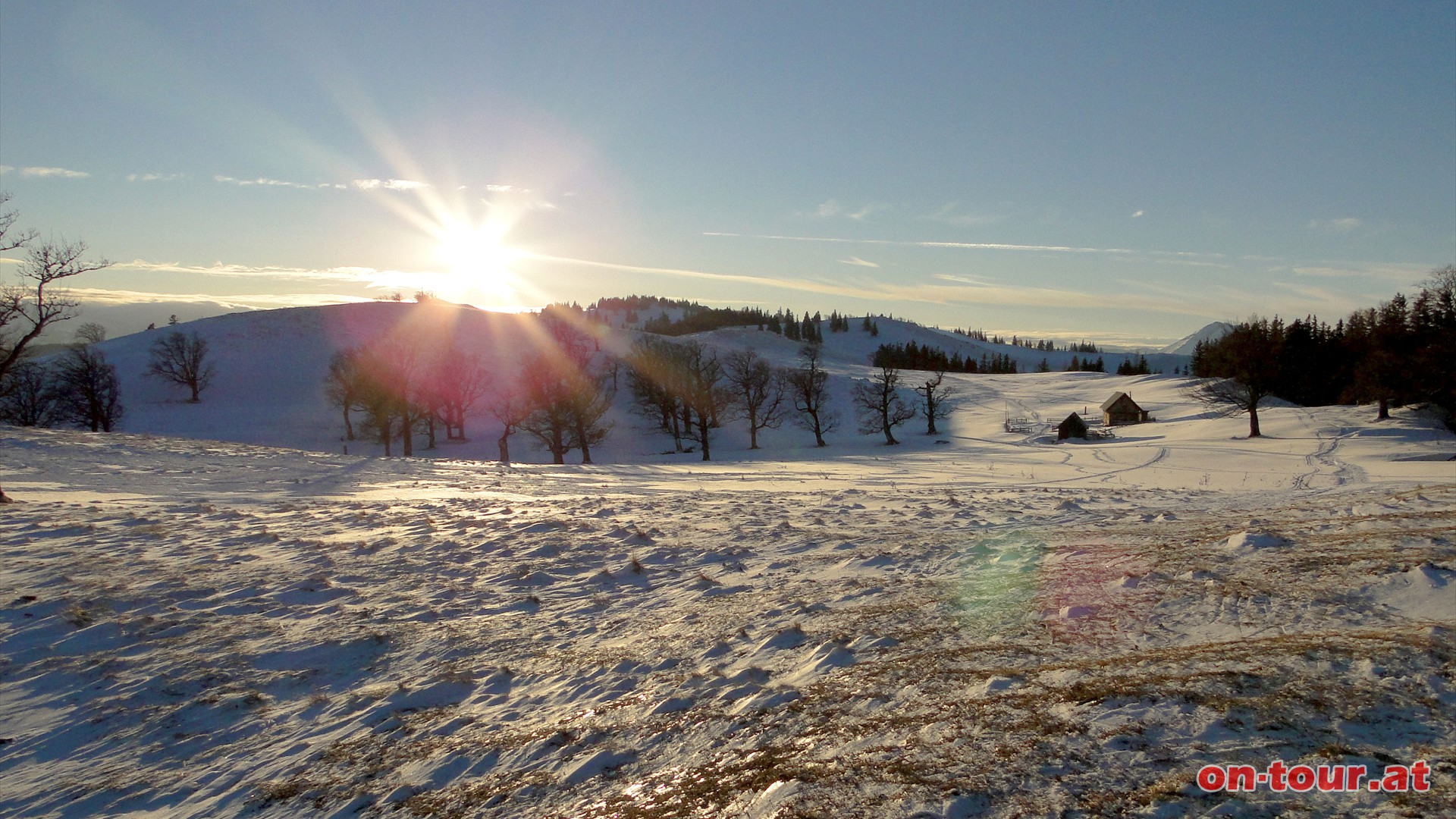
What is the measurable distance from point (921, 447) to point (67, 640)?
49.6 meters

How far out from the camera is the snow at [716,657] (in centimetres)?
368

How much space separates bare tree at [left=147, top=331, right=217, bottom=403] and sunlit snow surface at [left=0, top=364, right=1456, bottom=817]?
73387mm

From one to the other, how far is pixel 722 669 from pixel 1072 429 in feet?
176

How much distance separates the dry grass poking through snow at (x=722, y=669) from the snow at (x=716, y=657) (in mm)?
29

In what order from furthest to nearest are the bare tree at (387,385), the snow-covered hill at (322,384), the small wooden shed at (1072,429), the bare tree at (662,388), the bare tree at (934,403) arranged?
the bare tree at (934,403) → the snow-covered hill at (322,384) → the bare tree at (662,388) → the small wooden shed at (1072,429) → the bare tree at (387,385)

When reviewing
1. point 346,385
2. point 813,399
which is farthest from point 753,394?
point 346,385

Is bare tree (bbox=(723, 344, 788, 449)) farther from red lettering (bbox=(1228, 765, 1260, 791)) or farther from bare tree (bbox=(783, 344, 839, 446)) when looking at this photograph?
red lettering (bbox=(1228, 765, 1260, 791))

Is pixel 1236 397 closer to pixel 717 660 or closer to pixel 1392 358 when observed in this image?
pixel 1392 358

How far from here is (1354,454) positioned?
1396 inches

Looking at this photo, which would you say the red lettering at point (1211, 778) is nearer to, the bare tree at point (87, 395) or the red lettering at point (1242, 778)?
the red lettering at point (1242, 778)

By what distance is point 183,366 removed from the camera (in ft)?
236

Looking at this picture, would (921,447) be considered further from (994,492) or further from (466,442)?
(466,442)

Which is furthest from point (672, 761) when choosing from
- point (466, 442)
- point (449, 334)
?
point (449, 334)

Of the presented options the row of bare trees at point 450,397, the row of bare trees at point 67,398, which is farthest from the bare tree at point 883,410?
the row of bare trees at point 67,398
